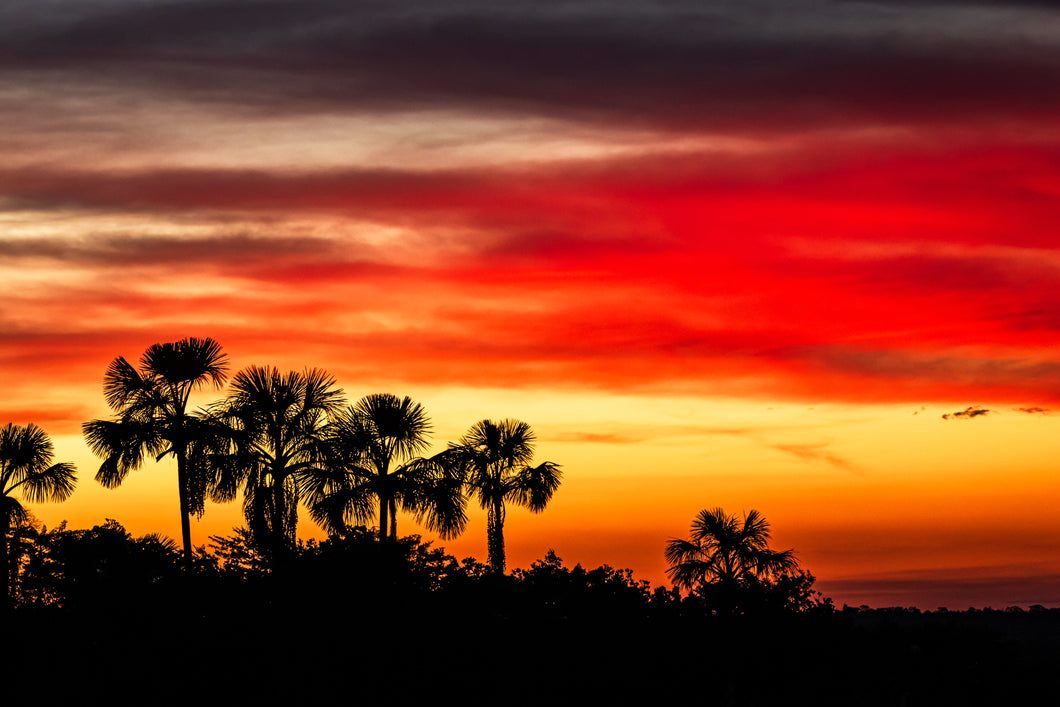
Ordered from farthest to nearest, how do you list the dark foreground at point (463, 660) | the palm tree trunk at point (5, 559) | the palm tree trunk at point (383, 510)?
the palm tree trunk at point (5, 559)
the palm tree trunk at point (383, 510)
the dark foreground at point (463, 660)

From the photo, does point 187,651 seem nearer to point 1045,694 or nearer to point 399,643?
point 399,643

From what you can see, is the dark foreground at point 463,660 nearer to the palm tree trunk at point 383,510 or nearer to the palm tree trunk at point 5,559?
the palm tree trunk at point 383,510

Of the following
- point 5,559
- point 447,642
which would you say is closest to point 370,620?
point 447,642

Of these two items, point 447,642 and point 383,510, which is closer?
point 447,642

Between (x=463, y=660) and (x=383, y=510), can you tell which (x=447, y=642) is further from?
(x=383, y=510)

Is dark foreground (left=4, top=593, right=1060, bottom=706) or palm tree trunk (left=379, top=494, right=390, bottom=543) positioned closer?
dark foreground (left=4, top=593, right=1060, bottom=706)

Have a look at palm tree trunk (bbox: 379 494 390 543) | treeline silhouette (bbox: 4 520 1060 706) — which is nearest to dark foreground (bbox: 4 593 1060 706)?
treeline silhouette (bbox: 4 520 1060 706)

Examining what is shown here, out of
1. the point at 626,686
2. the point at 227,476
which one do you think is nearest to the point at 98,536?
the point at 227,476

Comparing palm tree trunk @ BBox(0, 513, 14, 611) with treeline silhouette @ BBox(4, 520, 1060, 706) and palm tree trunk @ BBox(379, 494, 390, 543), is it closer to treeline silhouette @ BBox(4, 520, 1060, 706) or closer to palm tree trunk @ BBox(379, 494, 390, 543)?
treeline silhouette @ BBox(4, 520, 1060, 706)

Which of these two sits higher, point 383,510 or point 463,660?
point 383,510

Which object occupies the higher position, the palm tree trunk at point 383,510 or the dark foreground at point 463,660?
the palm tree trunk at point 383,510

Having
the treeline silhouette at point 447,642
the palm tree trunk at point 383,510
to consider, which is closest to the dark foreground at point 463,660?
the treeline silhouette at point 447,642

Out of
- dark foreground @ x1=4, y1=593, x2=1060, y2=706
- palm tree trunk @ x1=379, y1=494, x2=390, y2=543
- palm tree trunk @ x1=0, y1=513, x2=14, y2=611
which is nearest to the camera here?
dark foreground @ x1=4, y1=593, x2=1060, y2=706

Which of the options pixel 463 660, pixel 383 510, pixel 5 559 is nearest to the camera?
pixel 463 660
